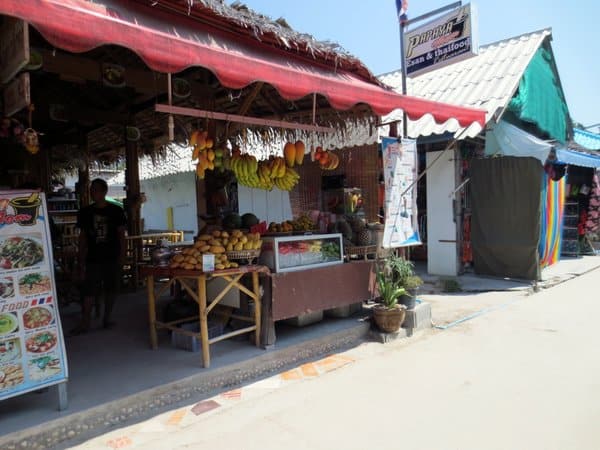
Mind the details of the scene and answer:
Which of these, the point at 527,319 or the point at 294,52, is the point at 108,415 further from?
the point at 527,319

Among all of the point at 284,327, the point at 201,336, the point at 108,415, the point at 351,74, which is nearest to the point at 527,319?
the point at 284,327

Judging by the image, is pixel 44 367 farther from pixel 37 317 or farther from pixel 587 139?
pixel 587 139

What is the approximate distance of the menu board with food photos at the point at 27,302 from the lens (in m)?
2.93

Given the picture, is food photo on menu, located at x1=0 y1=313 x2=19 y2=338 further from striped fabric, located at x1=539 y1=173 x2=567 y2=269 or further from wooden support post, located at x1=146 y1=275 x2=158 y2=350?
striped fabric, located at x1=539 y1=173 x2=567 y2=269

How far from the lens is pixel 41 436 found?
2.90 meters

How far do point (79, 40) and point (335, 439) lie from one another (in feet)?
10.0

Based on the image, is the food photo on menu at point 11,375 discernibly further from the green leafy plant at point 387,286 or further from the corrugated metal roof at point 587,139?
the corrugated metal roof at point 587,139

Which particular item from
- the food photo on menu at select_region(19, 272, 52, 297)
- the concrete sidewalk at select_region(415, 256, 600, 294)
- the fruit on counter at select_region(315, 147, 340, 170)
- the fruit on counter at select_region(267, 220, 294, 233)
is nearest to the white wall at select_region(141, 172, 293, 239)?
the concrete sidewalk at select_region(415, 256, 600, 294)

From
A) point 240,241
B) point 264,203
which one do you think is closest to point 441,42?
point 240,241

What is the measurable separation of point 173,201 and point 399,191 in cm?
1161

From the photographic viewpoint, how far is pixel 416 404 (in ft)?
11.3

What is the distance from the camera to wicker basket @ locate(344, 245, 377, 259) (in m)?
5.33

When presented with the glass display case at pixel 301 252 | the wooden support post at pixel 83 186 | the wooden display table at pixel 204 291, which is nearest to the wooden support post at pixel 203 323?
the wooden display table at pixel 204 291

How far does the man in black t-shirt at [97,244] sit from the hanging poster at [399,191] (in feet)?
10.8
